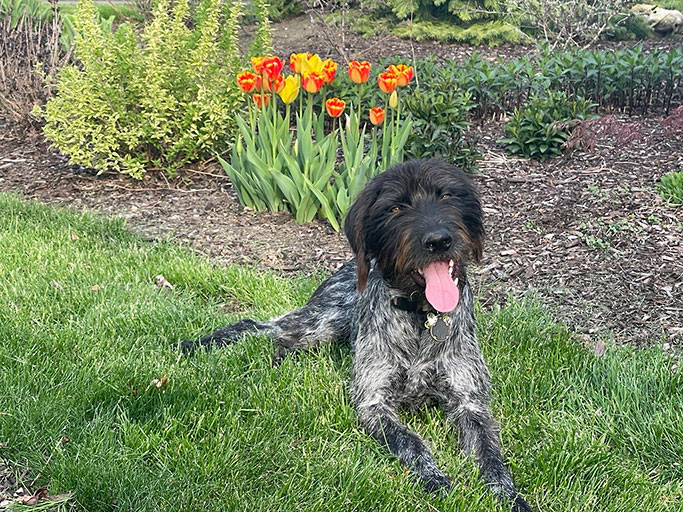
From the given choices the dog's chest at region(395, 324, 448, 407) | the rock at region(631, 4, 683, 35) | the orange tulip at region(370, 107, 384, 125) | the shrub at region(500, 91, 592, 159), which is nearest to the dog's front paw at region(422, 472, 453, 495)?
the dog's chest at region(395, 324, 448, 407)

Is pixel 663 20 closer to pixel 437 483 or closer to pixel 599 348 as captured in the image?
pixel 599 348

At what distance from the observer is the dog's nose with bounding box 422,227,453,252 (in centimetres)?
334

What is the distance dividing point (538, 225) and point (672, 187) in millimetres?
1165

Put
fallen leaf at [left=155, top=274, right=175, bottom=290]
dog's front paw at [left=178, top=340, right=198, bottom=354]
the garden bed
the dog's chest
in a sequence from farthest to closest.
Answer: fallen leaf at [left=155, top=274, right=175, bottom=290] → the garden bed → dog's front paw at [left=178, top=340, right=198, bottom=354] → the dog's chest

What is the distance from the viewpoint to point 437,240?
11.0 feet

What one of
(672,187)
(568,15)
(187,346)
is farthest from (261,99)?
(568,15)

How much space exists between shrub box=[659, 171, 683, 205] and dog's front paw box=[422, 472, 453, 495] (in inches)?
148

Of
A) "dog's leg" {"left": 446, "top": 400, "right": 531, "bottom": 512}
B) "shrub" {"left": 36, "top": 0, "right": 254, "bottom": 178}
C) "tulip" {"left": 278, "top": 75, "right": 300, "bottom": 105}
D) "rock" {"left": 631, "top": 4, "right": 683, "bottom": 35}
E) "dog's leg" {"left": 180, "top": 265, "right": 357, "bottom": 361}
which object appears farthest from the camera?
"rock" {"left": 631, "top": 4, "right": 683, "bottom": 35}

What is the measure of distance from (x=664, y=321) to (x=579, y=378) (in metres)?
0.99

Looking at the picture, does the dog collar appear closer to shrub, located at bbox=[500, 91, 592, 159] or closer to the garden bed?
the garden bed

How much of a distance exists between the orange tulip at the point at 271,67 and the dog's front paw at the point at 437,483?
11.0ft

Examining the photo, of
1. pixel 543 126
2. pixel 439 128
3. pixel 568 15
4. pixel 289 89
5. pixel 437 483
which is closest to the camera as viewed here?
pixel 437 483

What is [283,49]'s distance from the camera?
12.6 meters

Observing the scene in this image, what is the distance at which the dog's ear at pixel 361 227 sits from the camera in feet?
11.9
